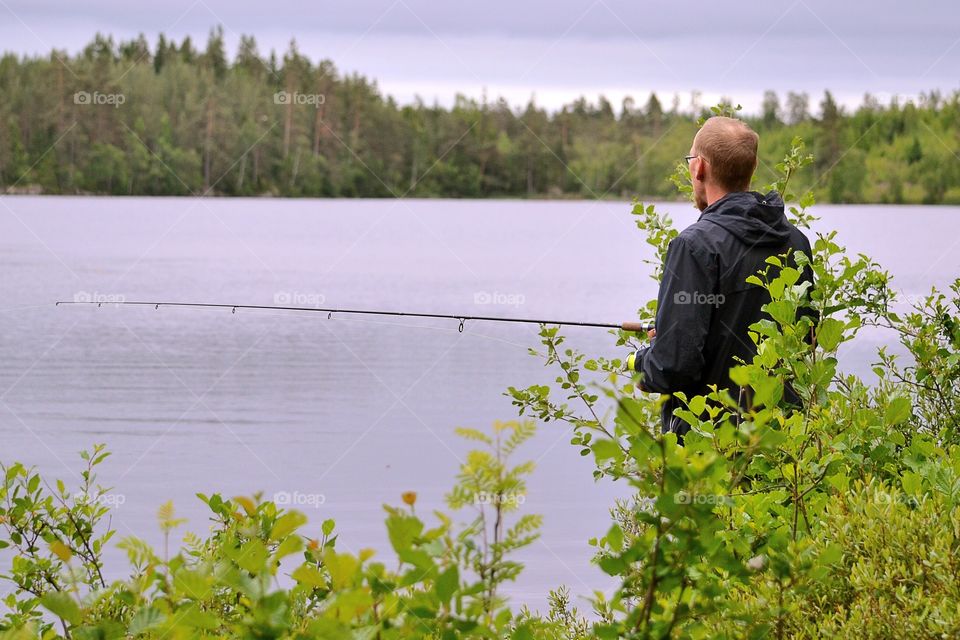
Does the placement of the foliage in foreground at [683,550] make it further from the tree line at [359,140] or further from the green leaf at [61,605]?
the tree line at [359,140]

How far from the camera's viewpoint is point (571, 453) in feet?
33.2

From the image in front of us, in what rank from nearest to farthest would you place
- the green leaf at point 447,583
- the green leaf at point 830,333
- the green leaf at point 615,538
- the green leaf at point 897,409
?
1. the green leaf at point 447,583
2. the green leaf at point 615,538
3. the green leaf at point 830,333
4. the green leaf at point 897,409

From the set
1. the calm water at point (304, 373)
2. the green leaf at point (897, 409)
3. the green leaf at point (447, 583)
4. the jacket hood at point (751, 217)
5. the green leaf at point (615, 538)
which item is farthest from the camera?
the calm water at point (304, 373)

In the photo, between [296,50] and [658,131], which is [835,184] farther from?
[296,50]

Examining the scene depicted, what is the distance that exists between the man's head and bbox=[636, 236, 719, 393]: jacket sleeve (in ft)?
1.28

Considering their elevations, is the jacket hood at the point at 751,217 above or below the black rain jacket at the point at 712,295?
above

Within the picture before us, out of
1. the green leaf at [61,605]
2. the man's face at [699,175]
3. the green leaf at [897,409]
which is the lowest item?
the green leaf at [61,605]

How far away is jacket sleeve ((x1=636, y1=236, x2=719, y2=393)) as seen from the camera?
13.3 ft

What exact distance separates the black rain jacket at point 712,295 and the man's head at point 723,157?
0.26ft

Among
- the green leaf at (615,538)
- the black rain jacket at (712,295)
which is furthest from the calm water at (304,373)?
the green leaf at (615,538)

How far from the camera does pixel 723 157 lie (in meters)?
4.38

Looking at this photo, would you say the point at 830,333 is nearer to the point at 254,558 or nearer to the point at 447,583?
the point at 447,583

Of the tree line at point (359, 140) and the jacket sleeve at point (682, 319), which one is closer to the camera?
the jacket sleeve at point (682, 319)

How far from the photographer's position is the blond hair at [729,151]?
Answer: 4.38 metres
